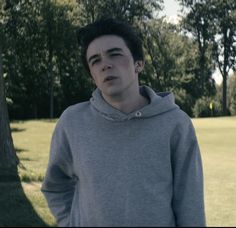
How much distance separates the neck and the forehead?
22 cm

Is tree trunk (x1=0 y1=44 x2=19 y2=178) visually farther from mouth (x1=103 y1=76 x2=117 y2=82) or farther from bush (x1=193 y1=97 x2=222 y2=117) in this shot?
bush (x1=193 y1=97 x2=222 y2=117)

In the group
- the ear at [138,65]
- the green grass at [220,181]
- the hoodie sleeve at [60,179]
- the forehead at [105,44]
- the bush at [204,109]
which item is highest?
the forehead at [105,44]

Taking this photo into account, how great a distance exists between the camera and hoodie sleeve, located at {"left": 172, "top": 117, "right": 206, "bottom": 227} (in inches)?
87.9

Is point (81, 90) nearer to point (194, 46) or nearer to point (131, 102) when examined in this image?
point (194, 46)

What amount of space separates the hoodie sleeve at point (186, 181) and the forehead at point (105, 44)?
47cm

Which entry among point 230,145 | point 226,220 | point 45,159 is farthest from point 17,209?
point 230,145

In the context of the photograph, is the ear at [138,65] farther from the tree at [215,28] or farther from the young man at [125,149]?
the tree at [215,28]

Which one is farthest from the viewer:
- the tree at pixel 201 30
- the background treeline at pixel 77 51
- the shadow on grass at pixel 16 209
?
the tree at pixel 201 30

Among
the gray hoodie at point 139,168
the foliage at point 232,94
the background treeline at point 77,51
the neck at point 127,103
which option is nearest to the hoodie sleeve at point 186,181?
the gray hoodie at point 139,168

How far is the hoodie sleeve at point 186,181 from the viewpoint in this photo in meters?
2.23

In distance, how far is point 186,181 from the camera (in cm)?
225

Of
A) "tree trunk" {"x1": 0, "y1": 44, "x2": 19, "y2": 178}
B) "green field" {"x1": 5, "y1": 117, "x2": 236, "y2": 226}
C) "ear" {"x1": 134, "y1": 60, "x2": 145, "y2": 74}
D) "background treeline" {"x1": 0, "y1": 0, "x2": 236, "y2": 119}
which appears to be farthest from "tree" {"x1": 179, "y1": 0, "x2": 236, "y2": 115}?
"ear" {"x1": 134, "y1": 60, "x2": 145, "y2": 74}

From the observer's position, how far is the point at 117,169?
2.23 metres

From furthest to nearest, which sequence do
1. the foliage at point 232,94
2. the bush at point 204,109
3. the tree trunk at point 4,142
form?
the foliage at point 232,94 → the bush at point 204,109 → the tree trunk at point 4,142
